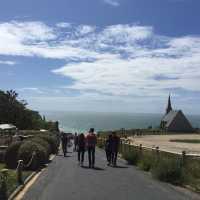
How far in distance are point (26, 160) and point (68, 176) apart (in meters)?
4.84

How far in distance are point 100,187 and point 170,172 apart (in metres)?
3.09

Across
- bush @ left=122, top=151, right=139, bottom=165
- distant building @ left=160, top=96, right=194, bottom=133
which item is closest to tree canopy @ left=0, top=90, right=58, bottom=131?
distant building @ left=160, top=96, right=194, bottom=133

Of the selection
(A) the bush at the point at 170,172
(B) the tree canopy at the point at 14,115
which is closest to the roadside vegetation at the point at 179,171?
(A) the bush at the point at 170,172

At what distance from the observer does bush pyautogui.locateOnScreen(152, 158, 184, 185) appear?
17859mm

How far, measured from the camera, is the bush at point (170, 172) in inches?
703

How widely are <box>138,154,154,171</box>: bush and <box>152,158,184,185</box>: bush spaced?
→ 3472 millimetres

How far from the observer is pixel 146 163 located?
23.1 m

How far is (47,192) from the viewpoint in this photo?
14.9 meters

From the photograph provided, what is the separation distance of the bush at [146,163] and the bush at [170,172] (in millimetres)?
3472

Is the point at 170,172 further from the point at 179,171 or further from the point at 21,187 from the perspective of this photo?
the point at 21,187

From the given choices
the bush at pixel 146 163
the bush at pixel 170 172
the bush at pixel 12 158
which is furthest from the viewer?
the bush at pixel 12 158

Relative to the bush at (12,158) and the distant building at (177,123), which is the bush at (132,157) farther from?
A: the distant building at (177,123)

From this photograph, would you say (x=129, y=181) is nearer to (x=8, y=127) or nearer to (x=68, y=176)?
(x=68, y=176)

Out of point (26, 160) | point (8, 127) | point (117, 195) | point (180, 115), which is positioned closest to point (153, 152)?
point (26, 160)
